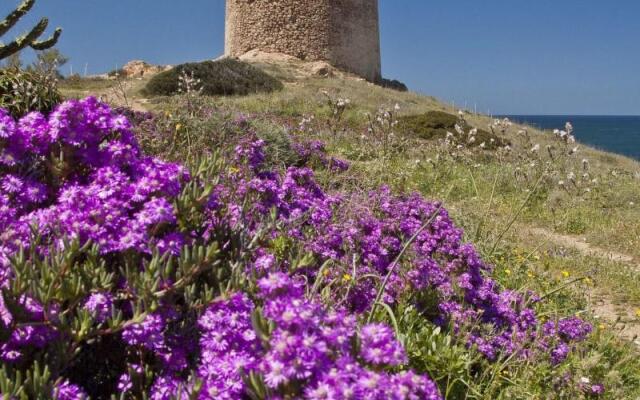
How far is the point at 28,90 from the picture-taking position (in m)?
5.09

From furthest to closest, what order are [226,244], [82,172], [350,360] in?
[82,172], [226,244], [350,360]

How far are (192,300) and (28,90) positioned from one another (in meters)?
4.11

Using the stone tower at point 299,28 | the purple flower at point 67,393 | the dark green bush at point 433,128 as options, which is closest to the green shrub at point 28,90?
the purple flower at point 67,393

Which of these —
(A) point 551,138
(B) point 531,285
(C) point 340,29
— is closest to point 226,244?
(B) point 531,285

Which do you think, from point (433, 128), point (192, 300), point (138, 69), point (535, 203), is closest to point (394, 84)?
point (138, 69)

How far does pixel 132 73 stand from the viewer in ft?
109

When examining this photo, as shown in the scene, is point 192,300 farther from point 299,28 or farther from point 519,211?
point 299,28

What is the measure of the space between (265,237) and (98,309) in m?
0.92

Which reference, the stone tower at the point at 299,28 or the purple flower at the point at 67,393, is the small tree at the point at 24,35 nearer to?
the purple flower at the point at 67,393

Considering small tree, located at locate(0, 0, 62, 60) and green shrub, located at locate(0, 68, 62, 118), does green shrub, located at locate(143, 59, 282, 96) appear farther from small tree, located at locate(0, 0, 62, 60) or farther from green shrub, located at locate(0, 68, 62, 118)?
green shrub, located at locate(0, 68, 62, 118)

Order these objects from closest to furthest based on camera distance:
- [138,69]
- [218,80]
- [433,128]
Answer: [433,128] → [218,80] → [138,69]

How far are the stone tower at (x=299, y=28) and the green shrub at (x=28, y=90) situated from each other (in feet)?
87.8

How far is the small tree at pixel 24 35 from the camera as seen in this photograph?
318 inches

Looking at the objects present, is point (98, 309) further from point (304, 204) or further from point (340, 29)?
point (340, 29)
